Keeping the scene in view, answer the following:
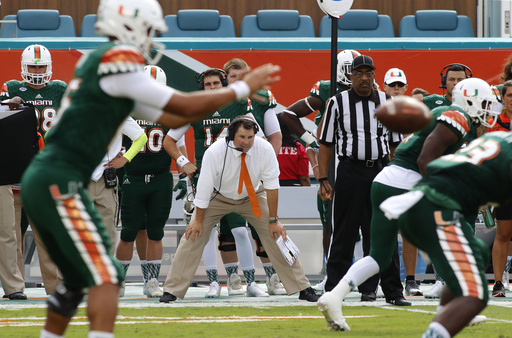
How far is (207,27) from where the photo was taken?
12633 mm

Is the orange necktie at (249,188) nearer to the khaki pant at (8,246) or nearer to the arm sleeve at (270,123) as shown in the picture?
the arm sleeve at (270,123)

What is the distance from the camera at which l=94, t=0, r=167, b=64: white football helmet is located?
3.32m

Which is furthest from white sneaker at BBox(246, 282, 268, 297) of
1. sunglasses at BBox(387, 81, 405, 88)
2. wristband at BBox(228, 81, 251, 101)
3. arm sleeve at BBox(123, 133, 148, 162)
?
wristband at BBox(228, 81, 251, 101)

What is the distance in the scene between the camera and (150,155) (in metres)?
6.93

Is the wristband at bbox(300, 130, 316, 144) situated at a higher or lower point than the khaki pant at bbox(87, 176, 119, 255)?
higher

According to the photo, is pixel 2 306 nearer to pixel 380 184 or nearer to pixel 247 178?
pixel 247 178

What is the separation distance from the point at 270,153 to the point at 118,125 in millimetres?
3277

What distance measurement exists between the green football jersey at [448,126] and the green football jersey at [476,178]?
0.90 meters

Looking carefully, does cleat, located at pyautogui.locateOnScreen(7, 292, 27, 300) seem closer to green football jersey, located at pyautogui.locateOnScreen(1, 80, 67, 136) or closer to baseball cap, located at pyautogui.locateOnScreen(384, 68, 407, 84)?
green football jersey, located at pyautogui.locateOnScreen(1, 80, 67, 136)

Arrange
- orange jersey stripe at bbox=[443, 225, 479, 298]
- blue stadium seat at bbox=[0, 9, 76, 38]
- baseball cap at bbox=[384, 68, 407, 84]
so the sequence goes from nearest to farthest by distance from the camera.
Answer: orange jersey stripe at bbox=[443, 225, 479, 298], baseball cap at bbox=[384, 68, 407, 84], blue stadium seat at bbox=[0, 9, 76, 38]

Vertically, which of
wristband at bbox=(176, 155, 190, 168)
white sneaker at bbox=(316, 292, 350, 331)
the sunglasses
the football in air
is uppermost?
the football in air

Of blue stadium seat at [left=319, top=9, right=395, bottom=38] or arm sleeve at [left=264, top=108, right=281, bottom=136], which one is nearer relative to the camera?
arm sleeve at [left=264, top=108, right=281, bottom=136]

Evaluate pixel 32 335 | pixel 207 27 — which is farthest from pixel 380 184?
pixel 207 27

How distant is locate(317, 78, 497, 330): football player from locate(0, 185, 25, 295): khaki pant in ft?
9.19
